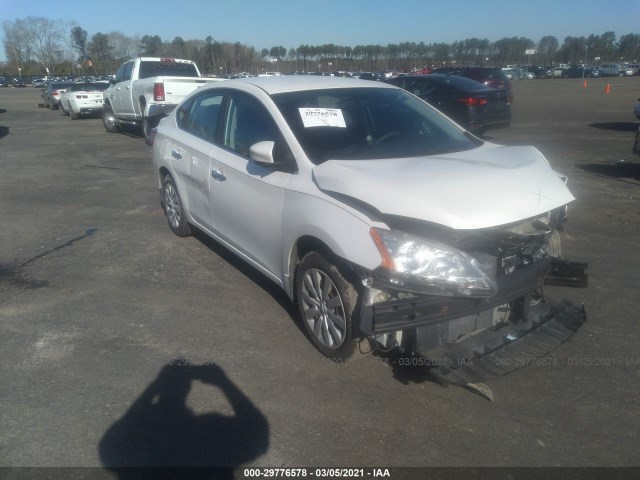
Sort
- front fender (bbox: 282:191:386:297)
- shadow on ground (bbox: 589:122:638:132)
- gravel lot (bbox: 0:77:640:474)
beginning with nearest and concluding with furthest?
gravel lot (bbox: 0:77:640:474), front fender (bbox: 282:191:386:297), shadow on ground (bbox: 589:122:638:132)

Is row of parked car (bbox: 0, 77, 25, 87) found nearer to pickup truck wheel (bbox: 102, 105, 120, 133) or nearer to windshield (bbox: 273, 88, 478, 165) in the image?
Result: pickup truck wheel (bbox: 102, 105, 120, 133)

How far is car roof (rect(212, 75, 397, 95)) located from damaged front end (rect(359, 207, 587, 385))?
1874mm

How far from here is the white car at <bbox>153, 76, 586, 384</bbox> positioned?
9.77 ft

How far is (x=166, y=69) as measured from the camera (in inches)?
587

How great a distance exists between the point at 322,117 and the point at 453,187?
4.44ft

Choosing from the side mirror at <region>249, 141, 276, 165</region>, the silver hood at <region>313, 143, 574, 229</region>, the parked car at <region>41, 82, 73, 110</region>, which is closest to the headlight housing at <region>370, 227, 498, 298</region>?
the silver hood at <region>313, 143, 574, 229</region>

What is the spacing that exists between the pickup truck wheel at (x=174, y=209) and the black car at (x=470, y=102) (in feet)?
26.4

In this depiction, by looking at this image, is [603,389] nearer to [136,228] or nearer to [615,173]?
[136,228]

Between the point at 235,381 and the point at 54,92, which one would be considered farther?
the point at 54,92

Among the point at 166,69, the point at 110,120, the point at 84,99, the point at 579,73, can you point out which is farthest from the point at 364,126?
the point at 579,73

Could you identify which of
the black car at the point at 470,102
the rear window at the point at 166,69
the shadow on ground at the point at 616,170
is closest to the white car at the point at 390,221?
the shadow on ground at the point at 616,170

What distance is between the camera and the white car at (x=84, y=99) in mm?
21469

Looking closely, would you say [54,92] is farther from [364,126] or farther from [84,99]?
[364,126]

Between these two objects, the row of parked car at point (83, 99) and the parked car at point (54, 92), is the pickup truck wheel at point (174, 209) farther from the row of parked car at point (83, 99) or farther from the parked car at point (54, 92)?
the parked car at point (54, 92)
